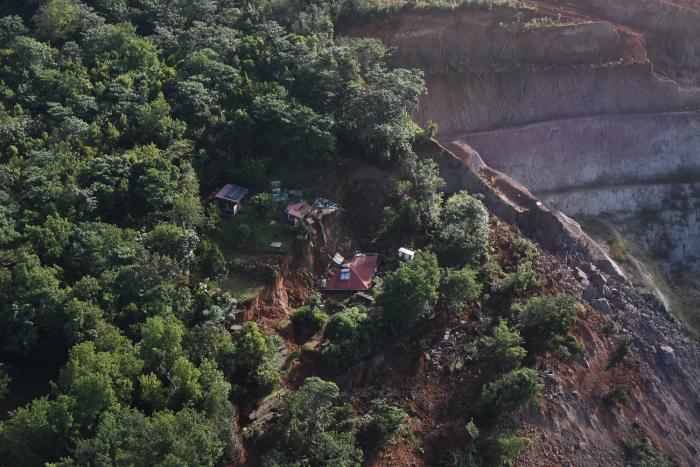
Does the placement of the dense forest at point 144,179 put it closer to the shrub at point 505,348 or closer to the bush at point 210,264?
the bush at point 210,264

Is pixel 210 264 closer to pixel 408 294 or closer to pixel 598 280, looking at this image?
pixel 408 294

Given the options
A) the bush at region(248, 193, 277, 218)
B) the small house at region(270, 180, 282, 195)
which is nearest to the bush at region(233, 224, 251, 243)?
the bush at region(248, 193, 277, 218)

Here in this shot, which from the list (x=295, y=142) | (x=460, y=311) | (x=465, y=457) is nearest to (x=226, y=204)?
(x=295, y=142)

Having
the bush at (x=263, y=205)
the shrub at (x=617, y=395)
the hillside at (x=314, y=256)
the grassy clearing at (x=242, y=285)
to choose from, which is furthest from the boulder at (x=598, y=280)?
the grassy clearing at (x=242, y=285)

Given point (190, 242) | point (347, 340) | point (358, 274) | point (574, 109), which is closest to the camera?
point (347, 340)

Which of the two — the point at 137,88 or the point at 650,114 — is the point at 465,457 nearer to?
the point at 137,88

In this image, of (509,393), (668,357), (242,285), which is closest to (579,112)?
(668,357)
